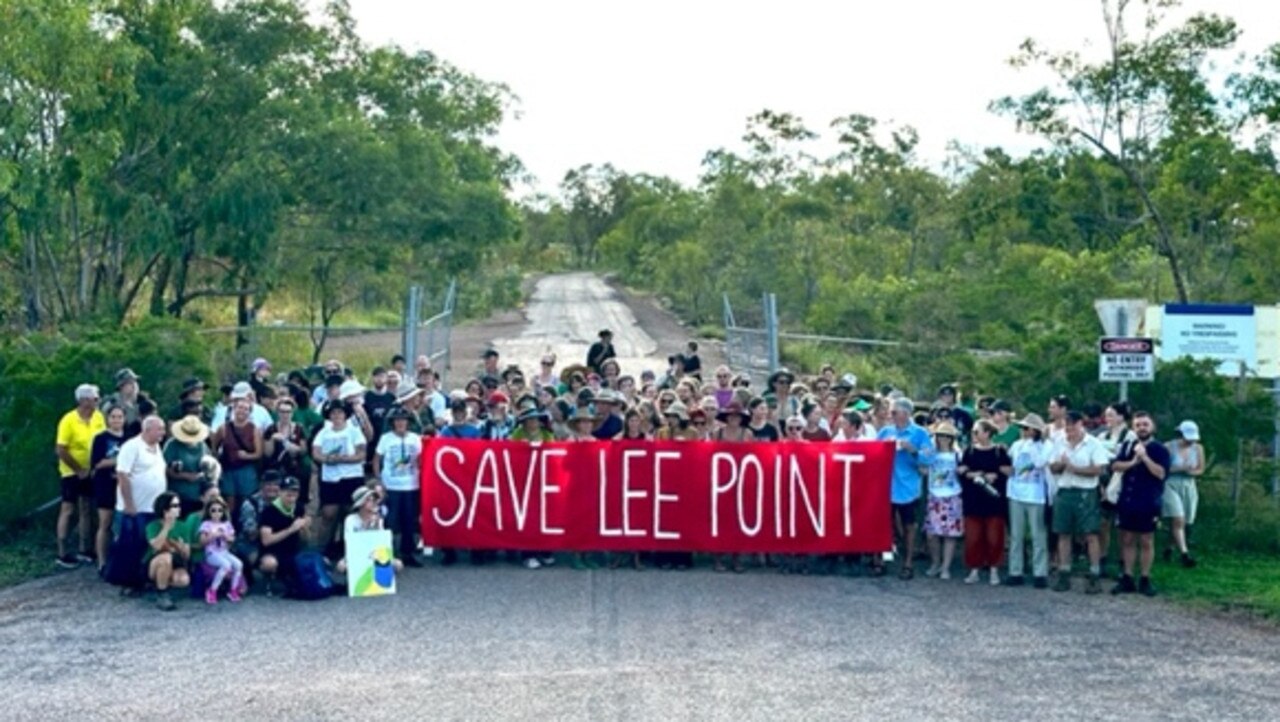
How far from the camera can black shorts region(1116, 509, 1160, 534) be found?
46.0 feet

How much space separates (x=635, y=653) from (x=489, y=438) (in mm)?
4652

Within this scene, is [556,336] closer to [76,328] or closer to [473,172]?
[473,172]

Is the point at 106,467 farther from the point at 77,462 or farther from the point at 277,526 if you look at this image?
the point at 277,526

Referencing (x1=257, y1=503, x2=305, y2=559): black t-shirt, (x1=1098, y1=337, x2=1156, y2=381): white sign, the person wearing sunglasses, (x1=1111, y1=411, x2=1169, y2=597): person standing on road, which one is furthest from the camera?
(x1=1098, y1=337, x2=1156, y2=381): white sign

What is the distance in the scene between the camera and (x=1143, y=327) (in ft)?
65.6

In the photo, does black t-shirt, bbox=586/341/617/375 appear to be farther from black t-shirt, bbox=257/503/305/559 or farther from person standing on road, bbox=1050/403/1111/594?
person standing on road, bbox=1050/403/1111/594

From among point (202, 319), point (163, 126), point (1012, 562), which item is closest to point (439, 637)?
point (1012, 562)

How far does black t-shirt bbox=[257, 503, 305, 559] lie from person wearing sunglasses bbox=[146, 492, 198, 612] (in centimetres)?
64

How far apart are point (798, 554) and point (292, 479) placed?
4.91 meters

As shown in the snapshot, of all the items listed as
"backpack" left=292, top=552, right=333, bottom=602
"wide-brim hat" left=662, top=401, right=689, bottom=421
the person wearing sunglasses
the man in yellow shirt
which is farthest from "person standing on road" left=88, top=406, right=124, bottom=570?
"wide-brim hat" left=662, top=401, right=689, bottom=421

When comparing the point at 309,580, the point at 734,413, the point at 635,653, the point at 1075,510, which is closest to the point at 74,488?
the point at 309,580

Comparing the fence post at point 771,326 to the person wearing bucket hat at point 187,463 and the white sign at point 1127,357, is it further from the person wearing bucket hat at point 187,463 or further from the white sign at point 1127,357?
the person wearing bucket hat at point 187,463

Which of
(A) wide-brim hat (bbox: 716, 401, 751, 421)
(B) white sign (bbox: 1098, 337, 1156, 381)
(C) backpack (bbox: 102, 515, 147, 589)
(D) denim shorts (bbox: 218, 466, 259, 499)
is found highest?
(B) white sign (bbox: 1098, 337, 1156, 381)

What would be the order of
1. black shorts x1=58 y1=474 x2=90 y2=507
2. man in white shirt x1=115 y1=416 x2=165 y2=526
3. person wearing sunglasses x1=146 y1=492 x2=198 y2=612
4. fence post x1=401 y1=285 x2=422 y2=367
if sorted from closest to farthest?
person wearing sunglasses x1=146 y1=492 x2=198 y2=612 → man in white shirt x1=115 y1=416 x2=165 y2=526 → black shorts x1=58 y1=474 x2=90 y2=507 → fence post x1=401 y1=285 x2=422 y2=367
